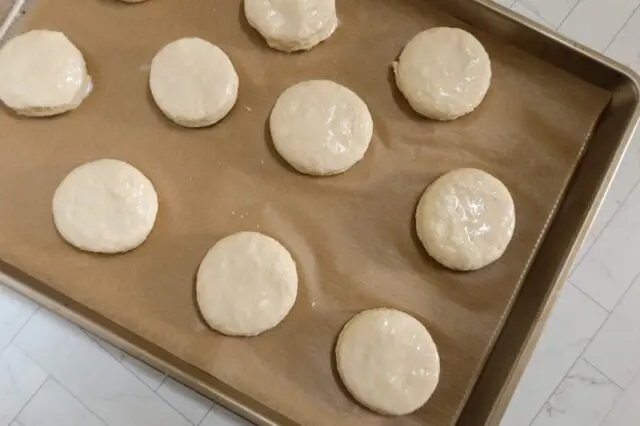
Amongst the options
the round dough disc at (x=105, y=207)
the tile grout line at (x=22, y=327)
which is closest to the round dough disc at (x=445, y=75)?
the round dough disc at (x=105, y=207)

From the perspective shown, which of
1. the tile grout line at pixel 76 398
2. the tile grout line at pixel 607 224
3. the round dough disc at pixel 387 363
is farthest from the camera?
the tile grout line at pixel 607 224

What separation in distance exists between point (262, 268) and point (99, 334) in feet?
1.02

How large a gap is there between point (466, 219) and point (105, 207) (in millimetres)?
700

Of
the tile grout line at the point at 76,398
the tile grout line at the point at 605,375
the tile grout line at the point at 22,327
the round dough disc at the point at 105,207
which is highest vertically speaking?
the tile grout line at the point at 605,375

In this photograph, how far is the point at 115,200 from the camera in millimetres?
1192

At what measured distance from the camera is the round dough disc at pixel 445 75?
4.09ft

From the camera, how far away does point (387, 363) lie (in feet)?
3.76

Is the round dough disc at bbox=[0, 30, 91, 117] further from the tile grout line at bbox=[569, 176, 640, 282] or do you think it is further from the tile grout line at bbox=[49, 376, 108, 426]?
the tile grout line at bbox=[569, 176, 640, 282]

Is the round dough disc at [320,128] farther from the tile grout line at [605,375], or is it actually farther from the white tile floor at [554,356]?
the tile grout line at [605,375]

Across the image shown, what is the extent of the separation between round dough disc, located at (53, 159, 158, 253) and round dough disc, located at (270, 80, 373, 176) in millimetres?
287

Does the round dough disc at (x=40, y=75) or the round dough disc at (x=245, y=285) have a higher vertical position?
the round dough disc at (x=40, y=75)

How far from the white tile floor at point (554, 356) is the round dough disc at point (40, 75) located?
389 millimetres

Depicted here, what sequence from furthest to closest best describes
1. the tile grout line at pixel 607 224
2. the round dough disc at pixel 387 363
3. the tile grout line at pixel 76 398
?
the tile grout line at pixel 607 224, the tile grout line at pixel 76 398, the round dough disc at pixel 387 363

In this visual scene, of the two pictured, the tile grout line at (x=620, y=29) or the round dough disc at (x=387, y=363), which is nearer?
the round dough disc at (x=387, y=363)
